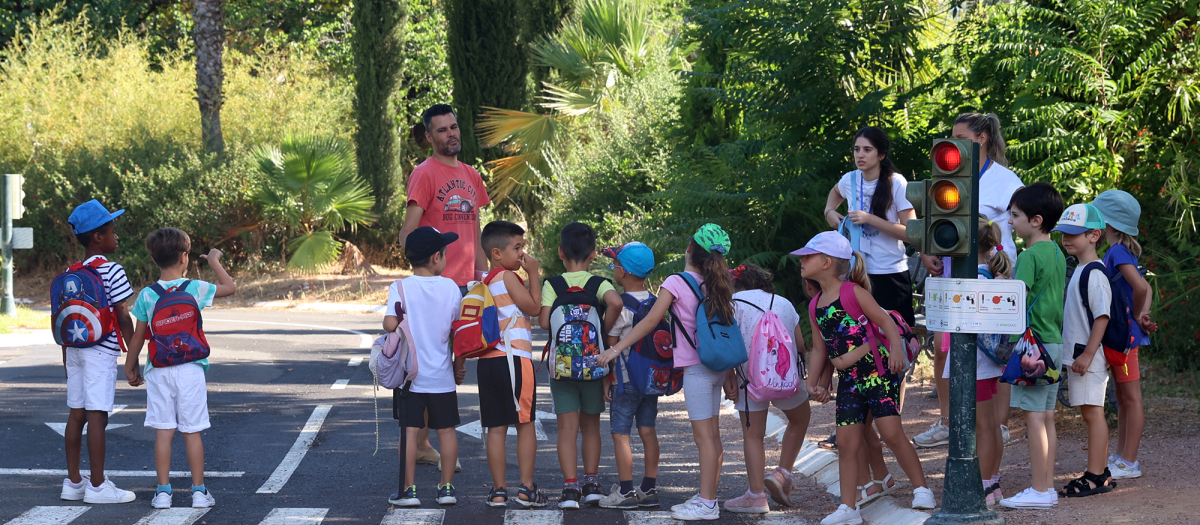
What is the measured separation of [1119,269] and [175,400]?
538 cm

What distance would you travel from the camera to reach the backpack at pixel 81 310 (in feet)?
19.6

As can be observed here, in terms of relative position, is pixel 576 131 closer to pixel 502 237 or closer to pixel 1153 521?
pixel 502 237

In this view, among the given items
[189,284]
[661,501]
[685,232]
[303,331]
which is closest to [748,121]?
[685,232]

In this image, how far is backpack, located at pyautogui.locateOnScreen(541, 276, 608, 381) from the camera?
5.80 meters

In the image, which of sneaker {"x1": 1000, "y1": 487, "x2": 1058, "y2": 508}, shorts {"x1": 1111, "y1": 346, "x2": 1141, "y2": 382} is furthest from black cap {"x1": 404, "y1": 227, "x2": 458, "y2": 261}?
shorts {"x1": 1111, "y1": 346, "x2": 1141, "y2": 382}

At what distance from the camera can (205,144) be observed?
22.8 meters

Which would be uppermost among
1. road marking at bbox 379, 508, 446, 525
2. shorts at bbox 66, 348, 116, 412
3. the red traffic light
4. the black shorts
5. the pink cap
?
the red traffic light

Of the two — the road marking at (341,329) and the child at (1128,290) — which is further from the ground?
the child at (1128,290)

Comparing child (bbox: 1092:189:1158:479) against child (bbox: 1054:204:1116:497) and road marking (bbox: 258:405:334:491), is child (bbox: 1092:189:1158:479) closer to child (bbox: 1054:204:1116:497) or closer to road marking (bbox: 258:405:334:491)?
child (bbox: 1054:204:1116:497)

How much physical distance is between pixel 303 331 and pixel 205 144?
9.48 meters

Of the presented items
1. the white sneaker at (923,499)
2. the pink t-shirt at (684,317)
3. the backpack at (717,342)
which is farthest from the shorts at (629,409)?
the white sneaker at (923,499)

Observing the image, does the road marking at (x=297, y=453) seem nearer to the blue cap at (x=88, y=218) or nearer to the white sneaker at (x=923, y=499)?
the blue cap at (x=88, y=218)

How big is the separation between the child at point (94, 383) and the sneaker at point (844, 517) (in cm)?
389

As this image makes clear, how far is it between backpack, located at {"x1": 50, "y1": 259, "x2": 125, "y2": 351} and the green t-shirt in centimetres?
511
